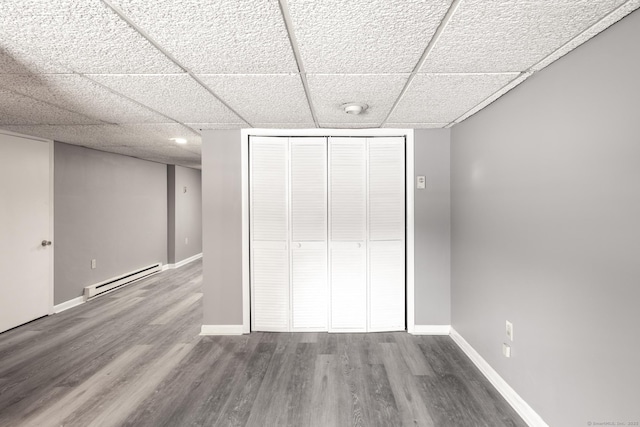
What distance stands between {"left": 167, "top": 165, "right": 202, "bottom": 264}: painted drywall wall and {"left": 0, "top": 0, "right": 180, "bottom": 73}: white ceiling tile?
4.85m

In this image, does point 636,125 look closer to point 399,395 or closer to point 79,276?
point 399,395

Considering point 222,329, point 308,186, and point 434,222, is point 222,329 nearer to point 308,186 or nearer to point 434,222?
point 308,186

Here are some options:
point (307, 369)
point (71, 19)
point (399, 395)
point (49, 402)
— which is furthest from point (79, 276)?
point (399, 395)

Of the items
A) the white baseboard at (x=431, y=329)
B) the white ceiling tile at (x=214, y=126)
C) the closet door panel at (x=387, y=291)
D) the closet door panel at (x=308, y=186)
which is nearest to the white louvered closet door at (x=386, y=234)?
the closet door panel at (x=387, y=291)

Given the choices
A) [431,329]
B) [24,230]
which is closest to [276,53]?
[431,329]

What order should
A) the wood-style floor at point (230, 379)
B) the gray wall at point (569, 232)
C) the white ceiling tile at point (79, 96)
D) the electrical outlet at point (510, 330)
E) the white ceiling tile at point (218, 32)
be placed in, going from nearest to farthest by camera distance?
1. the white ceiling tile at point (218, 32)
2. the gray wall at point (569, 232)
3. the white ceiling tile at point (79, 96)
4. the wood-style floor at point (230, 379)
5. the electrical outlet at point (510, 330)

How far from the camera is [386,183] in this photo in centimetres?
314

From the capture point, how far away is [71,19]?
1214 mm

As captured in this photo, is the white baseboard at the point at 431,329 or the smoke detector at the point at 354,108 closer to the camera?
the smoke detector at the point at 354,108

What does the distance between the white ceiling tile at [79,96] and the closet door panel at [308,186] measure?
133cm

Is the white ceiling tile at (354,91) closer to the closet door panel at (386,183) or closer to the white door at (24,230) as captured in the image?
the closet door panel at (386,183)

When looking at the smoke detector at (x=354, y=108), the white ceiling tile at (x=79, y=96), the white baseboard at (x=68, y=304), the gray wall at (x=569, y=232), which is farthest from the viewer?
the white baseboard at (x=68, y=304)

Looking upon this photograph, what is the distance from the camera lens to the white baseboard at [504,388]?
181cm

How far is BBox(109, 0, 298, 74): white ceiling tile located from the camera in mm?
1144
